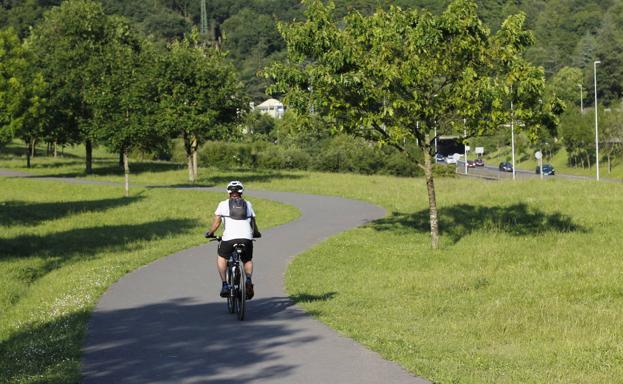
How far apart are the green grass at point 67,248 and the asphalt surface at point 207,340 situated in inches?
13.3

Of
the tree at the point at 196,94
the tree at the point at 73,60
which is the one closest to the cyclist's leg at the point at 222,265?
the tree at the point at 196,94

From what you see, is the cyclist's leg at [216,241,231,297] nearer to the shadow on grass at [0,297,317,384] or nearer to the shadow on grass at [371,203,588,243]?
the shadow on grass at [0,297,317,384]

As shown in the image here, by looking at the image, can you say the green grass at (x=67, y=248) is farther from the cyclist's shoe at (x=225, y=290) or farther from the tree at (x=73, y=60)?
the tree at (x=73, y=60)

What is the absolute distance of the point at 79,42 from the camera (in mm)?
53250

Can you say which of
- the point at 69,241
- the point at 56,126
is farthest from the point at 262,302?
the point at 56,126

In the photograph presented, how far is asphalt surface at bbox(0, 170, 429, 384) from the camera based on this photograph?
8.02m

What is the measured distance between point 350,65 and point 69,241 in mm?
8877

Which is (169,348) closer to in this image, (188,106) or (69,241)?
(69,241)

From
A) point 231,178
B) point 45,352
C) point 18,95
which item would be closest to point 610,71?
point 231,178

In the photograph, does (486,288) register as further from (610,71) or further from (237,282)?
(610,71)

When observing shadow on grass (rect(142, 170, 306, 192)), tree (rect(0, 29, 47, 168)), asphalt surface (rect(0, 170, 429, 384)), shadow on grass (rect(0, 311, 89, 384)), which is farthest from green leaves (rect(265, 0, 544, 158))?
tree (rect(0, 29, 47, 168))

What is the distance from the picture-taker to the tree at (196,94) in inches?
1710

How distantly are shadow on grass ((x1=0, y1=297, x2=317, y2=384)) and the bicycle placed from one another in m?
0.17

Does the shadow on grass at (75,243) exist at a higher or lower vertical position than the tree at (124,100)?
lower
